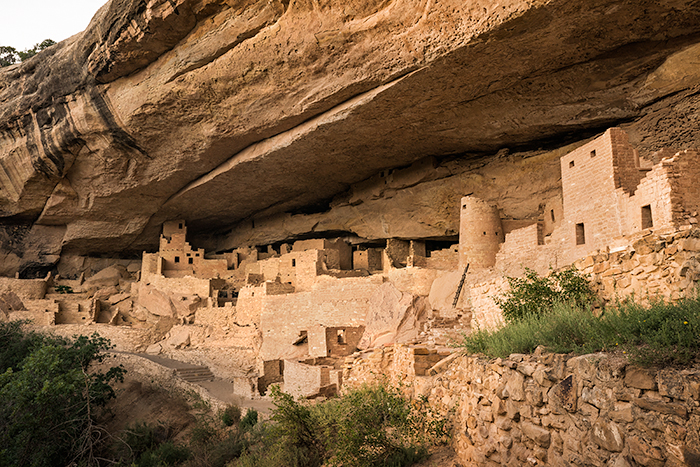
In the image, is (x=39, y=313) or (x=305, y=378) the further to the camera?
Result: (x=39, y=313)

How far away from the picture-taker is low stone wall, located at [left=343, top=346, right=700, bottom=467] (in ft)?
9.10

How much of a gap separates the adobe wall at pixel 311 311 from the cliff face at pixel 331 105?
197 inches

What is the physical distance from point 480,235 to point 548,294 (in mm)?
9132

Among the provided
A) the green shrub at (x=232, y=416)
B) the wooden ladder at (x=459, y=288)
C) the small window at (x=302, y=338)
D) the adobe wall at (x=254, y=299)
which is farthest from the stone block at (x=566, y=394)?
the adobe wall at (x=254, y=299)

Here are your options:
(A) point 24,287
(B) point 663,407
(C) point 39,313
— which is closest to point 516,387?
(B) point 663,407

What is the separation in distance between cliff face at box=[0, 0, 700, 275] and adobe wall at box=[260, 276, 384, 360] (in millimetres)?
4997

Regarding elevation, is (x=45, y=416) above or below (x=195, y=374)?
below

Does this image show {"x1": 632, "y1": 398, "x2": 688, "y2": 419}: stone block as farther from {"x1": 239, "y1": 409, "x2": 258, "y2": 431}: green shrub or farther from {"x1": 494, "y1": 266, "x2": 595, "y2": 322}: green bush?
{"x1": 239, "y1": 409, "x2": 258, "y2": 431}: green shrub

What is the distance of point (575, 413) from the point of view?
11.3 feet

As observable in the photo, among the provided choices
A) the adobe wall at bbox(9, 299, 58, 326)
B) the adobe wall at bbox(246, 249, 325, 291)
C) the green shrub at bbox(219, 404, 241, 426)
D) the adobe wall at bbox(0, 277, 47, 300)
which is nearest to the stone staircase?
the green shrub at bbox(219, 404, 241, 426)

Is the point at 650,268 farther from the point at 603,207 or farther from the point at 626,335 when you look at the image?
the point at 603,207

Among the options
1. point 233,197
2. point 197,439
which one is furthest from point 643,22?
point 233,197

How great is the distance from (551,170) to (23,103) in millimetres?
20541

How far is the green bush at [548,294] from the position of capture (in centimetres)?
584
